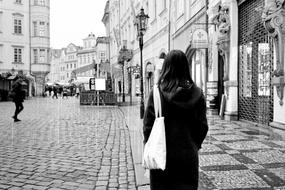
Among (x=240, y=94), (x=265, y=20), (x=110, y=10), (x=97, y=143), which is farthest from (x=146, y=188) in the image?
(x=110, y=10)

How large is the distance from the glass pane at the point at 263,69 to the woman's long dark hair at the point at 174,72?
740 centimetres

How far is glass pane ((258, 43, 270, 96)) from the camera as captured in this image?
9.56 metres

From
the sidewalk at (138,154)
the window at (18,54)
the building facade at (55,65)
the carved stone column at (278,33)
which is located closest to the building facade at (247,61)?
the carved stone column at (278,33)

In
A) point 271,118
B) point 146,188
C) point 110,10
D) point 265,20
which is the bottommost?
point 146,188

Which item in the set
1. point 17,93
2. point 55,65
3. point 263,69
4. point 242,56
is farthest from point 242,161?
point 55,65

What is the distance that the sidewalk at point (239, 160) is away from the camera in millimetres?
4430

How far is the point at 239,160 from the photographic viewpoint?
564 cm

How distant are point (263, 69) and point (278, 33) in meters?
2.39

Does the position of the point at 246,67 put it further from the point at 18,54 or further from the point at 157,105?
the point at 18,54

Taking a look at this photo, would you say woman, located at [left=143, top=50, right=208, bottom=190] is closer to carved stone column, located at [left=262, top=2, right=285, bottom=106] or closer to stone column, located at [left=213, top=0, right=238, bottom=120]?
carved stone column, located at [left=262, top=2, right=285, bottom=106]

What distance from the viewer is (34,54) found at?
45.0 metres

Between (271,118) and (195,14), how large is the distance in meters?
8.18

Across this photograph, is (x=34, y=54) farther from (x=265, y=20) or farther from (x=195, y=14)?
(x=265, y=20)

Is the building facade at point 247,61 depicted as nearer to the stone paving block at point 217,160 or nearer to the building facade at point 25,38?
the stone paving block at point 217,160
